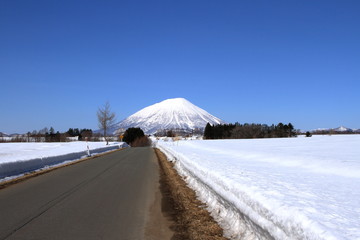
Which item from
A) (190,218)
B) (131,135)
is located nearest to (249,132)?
(131,135)

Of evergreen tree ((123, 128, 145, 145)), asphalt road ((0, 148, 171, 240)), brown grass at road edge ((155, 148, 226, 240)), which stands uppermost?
evergreen tree ((123, 128, 145, 145))

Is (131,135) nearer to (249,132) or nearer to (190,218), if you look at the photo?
(249,132)

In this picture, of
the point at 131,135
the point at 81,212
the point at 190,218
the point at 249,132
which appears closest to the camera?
the point at 190,218

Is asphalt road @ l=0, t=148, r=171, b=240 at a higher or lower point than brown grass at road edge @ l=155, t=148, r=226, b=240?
higher

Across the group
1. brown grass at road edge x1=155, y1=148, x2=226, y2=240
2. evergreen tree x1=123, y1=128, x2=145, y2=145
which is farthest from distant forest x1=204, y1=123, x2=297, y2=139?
brown grass at road edge x1=155, y1=148, x2=226, y2=240

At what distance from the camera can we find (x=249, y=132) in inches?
5241

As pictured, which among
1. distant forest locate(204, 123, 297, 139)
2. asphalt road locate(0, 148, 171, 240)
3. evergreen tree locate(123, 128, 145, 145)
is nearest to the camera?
asphalt road locate(0, 148, 171, 240)

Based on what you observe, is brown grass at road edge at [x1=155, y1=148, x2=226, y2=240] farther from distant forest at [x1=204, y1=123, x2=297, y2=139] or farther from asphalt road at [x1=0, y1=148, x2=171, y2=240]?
distant forest at [x1=204, y1=123, x2=297, y2=139]

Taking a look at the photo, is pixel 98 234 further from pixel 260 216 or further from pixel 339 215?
pixel 339 215

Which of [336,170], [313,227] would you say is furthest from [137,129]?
[313,227]

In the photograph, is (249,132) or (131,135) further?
(249,132)

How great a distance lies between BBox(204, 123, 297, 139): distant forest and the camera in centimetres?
13162

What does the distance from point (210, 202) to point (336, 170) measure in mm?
6071

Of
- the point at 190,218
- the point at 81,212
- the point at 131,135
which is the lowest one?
the point at 190,218
